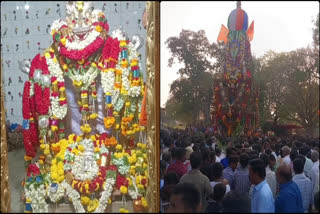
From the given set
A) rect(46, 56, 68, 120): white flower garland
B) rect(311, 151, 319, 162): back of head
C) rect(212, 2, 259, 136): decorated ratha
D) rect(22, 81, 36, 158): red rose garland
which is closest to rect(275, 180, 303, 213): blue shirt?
rect(311, 151, 319, 162): back of head

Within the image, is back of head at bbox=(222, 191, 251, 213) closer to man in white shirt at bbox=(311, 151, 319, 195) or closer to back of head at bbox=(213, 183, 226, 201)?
back of head at bbox=(213, 183, 226, 201)

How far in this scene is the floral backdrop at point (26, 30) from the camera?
3.19m

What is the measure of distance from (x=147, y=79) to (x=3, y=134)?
171cm

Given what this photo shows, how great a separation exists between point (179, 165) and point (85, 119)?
1.67m

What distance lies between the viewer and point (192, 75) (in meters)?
5.90

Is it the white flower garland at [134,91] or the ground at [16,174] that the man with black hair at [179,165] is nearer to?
the white flower garland at [134,91]

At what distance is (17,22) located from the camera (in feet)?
10.8

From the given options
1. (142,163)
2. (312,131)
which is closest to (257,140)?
(312,131)

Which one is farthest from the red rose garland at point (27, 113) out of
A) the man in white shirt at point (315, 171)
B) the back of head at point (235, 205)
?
the man in white shirt at point (315, 171)

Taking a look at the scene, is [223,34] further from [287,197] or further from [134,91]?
[287,197]

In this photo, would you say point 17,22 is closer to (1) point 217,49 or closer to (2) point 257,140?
(1) point 217,49

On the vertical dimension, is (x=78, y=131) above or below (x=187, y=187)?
above

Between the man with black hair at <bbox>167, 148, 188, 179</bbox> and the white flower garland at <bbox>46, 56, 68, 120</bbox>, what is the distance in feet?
5.82

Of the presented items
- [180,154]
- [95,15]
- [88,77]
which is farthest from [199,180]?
[95,15]
